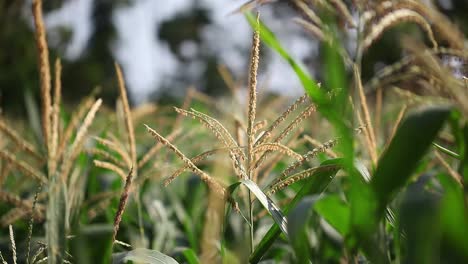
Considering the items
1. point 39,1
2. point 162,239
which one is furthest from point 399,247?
point 162,239

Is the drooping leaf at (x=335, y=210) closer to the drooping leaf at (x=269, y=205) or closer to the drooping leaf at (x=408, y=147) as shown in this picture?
the drooping leaf at (x=269, y=205)

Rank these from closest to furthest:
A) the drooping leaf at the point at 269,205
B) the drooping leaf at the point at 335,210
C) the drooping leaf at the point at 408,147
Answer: the drooping leaf at the point at 408,147 < the drooping leaf at the point at 269,205 < the drooping leaf at the point at 335,210

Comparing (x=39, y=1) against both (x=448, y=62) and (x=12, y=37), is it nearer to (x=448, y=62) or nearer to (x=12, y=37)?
(x=448, y=62)

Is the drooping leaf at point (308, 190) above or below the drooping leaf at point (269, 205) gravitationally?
below

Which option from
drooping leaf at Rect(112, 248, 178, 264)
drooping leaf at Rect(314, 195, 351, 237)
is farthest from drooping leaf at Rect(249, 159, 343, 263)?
drooping leaf at Rect(112, 248, 178, 264)

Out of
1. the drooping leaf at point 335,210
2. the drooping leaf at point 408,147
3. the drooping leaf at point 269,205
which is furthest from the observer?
the drooping leaf at point 335,210

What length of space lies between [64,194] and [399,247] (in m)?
0.68

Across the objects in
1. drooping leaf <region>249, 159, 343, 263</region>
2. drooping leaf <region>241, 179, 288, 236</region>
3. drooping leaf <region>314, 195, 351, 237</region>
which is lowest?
drooping leaf <region>314, 195, 351, 237</region>

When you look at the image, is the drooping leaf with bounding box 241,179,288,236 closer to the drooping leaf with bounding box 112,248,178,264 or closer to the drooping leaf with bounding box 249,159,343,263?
the drooping leaf with bounding box 249,159,343,263

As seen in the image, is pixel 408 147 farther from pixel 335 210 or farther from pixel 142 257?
pixel 142 257

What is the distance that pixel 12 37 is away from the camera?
22.7 metres

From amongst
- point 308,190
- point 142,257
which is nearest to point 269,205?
point 308,190

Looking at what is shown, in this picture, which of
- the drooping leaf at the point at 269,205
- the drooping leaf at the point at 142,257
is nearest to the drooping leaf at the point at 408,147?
the drooping leaf at the point at 269,205

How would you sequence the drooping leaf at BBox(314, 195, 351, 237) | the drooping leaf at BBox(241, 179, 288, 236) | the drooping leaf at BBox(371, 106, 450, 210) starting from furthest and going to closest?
the drooping leaf at BBox(314, 195, 351, 237), the drooping leaf at BBox(241, 179, 288, 236), the drooping leaf at BBox(371, 106, 450, 210)
